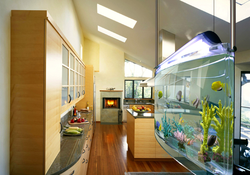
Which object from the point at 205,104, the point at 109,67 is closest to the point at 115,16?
the point at 109,67

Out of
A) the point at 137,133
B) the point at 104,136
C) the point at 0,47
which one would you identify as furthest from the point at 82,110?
the point at 0,47

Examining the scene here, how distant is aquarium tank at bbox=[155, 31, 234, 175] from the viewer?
40 centimetres

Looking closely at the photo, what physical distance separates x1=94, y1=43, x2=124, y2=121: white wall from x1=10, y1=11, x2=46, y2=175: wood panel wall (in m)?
5.99

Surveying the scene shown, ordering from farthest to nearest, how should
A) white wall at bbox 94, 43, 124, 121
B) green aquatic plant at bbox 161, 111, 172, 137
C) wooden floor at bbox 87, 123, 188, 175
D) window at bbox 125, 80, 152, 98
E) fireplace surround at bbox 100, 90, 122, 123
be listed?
window at bbox 125, 80, 152, 98
white wall at bbox 94, 43, 124, 121
fireplace surround at bbox 100, 90, 122, 123
wooden floor at bbox 87, 123, 188, 175
green aquatic plant at bbox 161, 111, 172, 137

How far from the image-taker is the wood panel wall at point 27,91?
1.16 metres

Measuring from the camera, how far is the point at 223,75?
40 cm

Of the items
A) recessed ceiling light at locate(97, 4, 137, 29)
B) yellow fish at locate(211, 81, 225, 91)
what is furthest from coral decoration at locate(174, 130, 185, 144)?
recessed ceiling light at locate(97, 4, 137, 29)

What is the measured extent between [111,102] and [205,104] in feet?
22.6

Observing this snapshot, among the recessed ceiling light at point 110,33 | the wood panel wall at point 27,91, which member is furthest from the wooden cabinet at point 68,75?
the recessed ceiling light at point 110,33

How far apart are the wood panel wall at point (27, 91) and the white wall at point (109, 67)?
19.7 feet

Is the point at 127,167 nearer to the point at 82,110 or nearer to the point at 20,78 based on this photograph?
the point at 82,110

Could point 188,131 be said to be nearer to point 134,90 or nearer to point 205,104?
point 205,104

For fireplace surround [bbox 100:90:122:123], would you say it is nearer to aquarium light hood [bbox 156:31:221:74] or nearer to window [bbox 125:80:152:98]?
window [bbox 125:80:152:98]

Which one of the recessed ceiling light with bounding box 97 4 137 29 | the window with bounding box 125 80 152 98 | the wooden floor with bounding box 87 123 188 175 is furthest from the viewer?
the window with bounding box 125 80 152 98
